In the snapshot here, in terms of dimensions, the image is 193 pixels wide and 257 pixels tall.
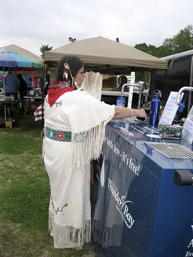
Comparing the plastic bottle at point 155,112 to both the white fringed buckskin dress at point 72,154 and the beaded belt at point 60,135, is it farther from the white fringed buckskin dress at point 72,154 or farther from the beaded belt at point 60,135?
the beaded belt at point 60,135

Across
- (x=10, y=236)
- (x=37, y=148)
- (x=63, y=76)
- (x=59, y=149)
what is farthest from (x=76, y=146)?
(x=37, y=148)

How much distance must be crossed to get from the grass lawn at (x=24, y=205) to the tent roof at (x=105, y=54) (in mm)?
2201

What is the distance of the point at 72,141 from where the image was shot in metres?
1.91

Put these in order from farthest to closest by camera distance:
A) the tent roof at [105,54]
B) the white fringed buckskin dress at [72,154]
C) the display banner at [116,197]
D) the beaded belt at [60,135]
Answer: the tent roof at [105,54] → the beaded belt at [60,135] → the white fringed buckskin dress at [72,154] → the display banner at [116,197]

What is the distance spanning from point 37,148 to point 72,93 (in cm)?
401

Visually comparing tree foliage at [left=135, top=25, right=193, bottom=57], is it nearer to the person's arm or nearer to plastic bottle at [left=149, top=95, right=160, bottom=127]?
plastic bottle at [left=149, top=95, right=160, bottom=127]

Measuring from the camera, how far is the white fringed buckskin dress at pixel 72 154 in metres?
1.81

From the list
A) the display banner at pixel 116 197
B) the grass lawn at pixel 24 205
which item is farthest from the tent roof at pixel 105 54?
the display banner at pixel 116 197

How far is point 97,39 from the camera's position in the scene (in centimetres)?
607

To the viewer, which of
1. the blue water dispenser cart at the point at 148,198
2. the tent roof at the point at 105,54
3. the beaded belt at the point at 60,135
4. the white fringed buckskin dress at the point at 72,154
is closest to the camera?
the blue water dispenser cart at the point at 148,198

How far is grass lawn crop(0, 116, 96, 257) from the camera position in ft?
7.83

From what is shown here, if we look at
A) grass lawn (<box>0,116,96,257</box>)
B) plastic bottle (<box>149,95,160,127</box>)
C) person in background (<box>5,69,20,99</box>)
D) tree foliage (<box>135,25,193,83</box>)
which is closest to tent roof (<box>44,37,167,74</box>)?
grass lawn (<box>0,116,96,257</box>)

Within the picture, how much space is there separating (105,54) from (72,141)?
3.90 meters

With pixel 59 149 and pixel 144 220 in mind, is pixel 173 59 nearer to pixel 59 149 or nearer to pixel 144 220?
pixel 59 149
